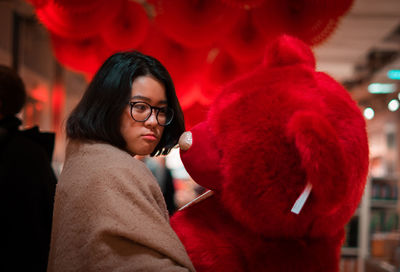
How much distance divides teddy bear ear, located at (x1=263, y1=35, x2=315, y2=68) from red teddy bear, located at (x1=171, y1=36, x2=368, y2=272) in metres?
0.03

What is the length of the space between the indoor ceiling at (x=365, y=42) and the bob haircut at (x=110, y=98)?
7.28 feet

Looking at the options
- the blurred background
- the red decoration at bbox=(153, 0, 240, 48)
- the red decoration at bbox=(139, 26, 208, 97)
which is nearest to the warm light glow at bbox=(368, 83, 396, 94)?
the blurred background

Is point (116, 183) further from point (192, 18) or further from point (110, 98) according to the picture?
point (192, 18)

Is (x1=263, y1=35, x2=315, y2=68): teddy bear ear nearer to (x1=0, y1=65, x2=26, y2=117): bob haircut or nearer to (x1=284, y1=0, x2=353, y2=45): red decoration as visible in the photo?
(x1=284, y1=0, x2=353, y2=45): red decoration

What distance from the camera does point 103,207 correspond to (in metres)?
0.85

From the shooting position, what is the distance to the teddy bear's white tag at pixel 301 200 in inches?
31.3

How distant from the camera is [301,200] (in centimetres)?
80

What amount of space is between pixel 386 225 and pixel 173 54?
3186 millimetres

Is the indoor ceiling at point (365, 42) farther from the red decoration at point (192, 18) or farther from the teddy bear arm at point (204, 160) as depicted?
the teddy bear arm at point (204, 160)

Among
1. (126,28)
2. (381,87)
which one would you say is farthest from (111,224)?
(381,87)

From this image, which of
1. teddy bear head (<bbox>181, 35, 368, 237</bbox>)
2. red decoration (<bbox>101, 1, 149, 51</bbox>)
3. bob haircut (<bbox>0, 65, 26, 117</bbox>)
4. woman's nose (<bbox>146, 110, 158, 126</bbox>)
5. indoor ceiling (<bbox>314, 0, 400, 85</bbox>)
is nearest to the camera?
teddy bear head (<bbox>181, 35, 368, 237</bbox>)

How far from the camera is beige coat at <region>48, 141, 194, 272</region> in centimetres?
84

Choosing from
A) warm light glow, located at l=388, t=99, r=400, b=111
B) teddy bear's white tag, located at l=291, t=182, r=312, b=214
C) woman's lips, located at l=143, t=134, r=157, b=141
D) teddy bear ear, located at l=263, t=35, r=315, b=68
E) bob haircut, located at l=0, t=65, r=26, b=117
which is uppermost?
warm light glow, located at l=388, t=99, r=400, b=111

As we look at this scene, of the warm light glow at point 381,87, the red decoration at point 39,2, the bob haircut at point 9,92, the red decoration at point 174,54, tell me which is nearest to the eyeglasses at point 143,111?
the bob haircut at point 9,92
